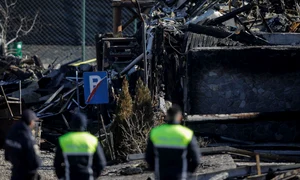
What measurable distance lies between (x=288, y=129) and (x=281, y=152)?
1.13 metres

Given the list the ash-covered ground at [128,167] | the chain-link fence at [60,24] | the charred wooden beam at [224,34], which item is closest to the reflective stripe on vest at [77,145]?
the ash-covered ground at [128,167]

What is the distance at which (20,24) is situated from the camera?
25.8m

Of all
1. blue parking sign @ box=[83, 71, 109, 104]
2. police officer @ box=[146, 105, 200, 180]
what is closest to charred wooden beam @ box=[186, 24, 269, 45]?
blue parking sign @ box=[83, 71, 109, 104]

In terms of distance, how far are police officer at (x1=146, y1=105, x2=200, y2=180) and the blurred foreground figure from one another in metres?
1.48

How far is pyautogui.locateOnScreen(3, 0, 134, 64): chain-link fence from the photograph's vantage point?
25.6 meters

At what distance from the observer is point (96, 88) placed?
1388 cm

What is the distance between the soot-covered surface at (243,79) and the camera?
14.1 m

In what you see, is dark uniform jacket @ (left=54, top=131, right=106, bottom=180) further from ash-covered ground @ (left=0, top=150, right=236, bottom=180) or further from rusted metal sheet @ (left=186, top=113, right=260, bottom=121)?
rusted metal sheet @ (left=186, top=113, right=260, bottom=121)

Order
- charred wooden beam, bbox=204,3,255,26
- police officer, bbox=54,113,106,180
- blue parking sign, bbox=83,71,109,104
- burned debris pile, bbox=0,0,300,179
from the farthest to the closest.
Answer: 1. charred wooden beam, bbox=204,3,255,26
2. blue parking sign, bbox=83,71,109,104
3. burned debris pile, bbox=0,0,300,179
4. police officer, bbox=54,113,106,180

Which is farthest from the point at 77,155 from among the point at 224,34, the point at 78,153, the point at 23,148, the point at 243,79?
the point at 224,34

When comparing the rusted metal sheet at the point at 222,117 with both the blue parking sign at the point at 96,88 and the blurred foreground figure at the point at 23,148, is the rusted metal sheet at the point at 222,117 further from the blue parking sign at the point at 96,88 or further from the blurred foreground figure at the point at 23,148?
the blurred foreground figure at the point at 23,148

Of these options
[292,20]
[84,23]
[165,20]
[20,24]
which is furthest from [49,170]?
[20,24]

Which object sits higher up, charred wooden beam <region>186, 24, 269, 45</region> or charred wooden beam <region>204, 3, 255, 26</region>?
charred wooden beam <region>204, 3, 255, 26</region>

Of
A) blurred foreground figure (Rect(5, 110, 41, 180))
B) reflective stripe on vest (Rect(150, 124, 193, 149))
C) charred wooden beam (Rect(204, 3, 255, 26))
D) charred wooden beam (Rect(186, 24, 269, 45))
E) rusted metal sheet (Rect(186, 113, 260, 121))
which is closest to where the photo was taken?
reflective stripe on vest (Rect(150, 124, 193, 149))
